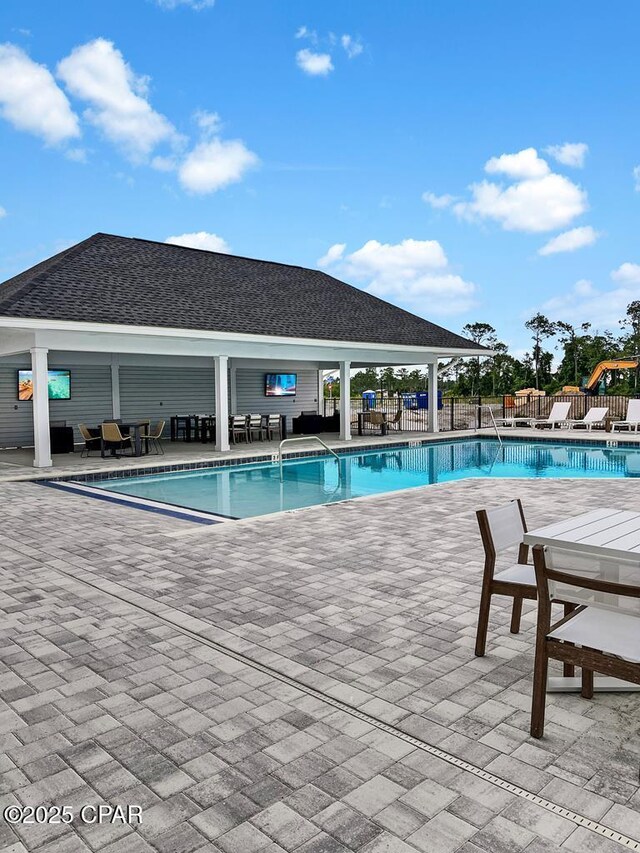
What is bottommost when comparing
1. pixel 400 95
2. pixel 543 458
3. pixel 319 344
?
pixel 543 458

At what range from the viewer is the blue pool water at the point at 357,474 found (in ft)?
32.1

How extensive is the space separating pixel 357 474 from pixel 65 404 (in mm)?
8813

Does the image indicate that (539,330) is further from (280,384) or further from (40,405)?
(40,405)

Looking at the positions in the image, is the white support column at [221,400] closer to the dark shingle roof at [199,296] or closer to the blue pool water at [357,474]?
the dark shingle roof at [199,296]

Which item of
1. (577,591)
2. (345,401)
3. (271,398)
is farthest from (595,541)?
(271,398)

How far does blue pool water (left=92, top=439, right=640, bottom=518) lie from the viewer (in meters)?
9.79

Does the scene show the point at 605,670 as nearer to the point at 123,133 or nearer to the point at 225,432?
the point at 225,432

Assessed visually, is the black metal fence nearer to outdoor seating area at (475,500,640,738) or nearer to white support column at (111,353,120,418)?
white support column at (111,353,120,418)

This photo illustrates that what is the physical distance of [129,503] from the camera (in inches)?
338

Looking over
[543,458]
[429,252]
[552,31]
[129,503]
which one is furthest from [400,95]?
[429,252]

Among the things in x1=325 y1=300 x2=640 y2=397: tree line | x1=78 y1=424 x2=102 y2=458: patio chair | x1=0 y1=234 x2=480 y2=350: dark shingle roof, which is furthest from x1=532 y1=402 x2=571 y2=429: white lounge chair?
x1=325 y1=300 x2=640 y2=397: tree line

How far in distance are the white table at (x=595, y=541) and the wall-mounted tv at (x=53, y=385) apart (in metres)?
→ 15.6

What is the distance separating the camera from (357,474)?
1258cm

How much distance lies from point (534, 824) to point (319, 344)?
14.6 m
